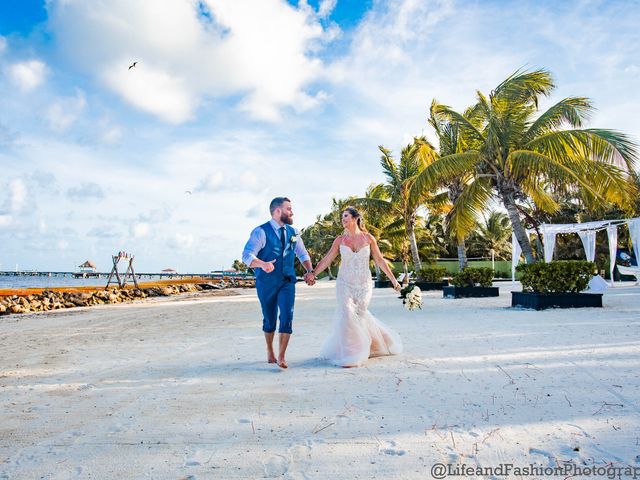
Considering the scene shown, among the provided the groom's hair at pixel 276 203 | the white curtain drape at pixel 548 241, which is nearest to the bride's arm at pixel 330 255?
the groom's hair at pixel 276 203

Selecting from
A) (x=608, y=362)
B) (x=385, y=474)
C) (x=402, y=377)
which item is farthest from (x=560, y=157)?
(x=385, y=474)

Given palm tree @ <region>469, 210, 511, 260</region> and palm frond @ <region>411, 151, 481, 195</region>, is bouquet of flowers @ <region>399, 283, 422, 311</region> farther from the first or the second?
palm tree @ <region>469, 210, 511, 260</region>

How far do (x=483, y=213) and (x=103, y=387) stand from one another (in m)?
13.9

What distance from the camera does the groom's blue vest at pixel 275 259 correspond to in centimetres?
472

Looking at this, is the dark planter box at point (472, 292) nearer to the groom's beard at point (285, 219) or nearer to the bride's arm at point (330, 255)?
the bride's arm at point (330, 255)

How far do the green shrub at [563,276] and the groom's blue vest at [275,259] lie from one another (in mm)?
8816

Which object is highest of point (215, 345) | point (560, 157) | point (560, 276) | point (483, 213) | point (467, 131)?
point (467, 131)

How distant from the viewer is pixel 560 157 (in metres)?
12.6

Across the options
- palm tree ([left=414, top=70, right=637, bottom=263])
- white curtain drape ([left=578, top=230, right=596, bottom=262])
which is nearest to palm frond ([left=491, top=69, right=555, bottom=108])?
palm tree ([left=414, top=70, right=637, bottom=263])

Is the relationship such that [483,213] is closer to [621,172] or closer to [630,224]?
[621,172]

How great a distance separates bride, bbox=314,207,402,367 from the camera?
4.91 m

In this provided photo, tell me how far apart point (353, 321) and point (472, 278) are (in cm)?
1267

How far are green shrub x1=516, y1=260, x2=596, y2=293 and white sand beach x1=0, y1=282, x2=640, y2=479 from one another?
507cm

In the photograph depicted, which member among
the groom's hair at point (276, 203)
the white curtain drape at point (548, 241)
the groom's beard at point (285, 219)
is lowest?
the groom's beard at point (285, 219)
